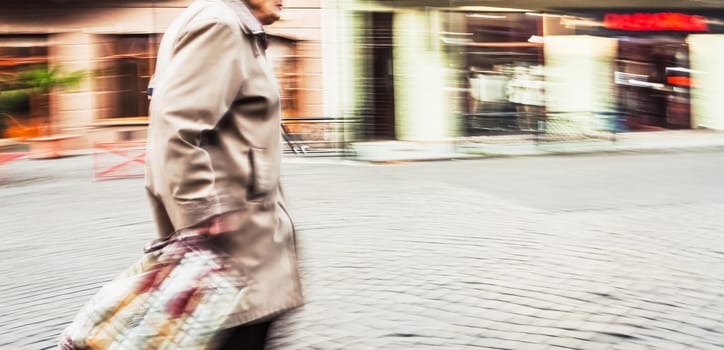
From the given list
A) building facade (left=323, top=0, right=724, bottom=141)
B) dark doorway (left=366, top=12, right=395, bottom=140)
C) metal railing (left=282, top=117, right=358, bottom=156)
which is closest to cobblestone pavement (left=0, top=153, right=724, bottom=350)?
metal railing (left=282, top=117, right=358, bottom=156)

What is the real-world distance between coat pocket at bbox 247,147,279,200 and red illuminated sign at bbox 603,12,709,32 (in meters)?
17.2

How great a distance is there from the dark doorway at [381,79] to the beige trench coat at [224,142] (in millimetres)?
14948

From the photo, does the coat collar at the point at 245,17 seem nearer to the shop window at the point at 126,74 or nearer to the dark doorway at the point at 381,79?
the dark doorway at the point at 381,79

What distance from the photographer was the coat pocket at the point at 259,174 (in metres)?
2.22

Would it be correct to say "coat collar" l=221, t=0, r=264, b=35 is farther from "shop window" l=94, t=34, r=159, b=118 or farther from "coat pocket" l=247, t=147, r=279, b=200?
"shop window" l=94, t=34, r=159, b=118

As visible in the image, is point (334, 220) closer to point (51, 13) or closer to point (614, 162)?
point (614, 162)

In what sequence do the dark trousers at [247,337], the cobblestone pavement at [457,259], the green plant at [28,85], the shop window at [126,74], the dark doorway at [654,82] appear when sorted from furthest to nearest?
the shop window at [126,74]
the dark doorway at [654,82]
the green plant at [28,85]
the cobblestone pavement at [457,259]
the dark trousers at [247,337]

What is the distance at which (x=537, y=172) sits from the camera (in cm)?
1266

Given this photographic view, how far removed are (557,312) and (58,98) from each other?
16558 mm

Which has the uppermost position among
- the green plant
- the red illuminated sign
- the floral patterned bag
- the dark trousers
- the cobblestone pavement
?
the red illuminated sign

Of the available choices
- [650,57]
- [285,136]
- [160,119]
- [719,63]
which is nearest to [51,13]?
[285,136]

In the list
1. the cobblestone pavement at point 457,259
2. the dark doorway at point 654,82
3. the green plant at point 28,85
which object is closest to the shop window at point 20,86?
the green plant at point 28,85

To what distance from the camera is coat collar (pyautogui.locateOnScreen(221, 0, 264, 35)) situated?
2.26 meters

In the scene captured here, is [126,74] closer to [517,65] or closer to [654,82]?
[517,65]
